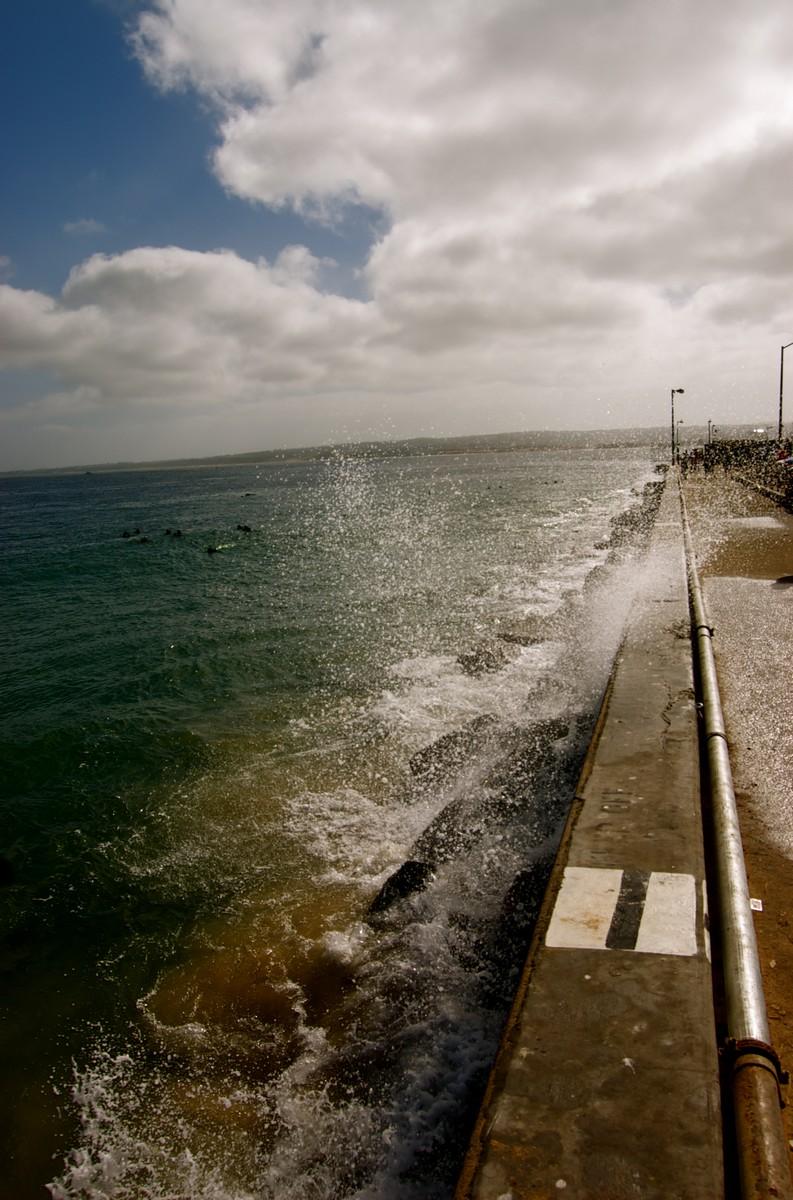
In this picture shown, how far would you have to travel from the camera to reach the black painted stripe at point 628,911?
13.3 ft

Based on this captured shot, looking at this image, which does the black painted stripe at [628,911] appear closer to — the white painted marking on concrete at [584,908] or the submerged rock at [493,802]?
the white painted marking on concrete at [584,908]

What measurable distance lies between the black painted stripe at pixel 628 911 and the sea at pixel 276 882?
147 centimetres

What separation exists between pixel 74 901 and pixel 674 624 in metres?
10.1

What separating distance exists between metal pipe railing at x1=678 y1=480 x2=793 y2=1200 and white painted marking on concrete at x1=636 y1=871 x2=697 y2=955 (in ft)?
0.69

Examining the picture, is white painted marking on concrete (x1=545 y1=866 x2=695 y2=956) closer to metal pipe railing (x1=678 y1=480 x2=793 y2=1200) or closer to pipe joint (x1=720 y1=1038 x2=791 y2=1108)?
metal pipe railing (x1=678 y1=480 x2=793 y2=1200)

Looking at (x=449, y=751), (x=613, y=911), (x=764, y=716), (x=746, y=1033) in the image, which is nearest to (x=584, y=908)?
(x=613, y=911)

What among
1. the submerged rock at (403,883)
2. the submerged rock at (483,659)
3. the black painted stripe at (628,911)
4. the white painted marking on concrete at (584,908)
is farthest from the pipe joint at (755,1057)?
the submerged rock at (483,659)

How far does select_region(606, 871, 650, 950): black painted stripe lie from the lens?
4051mm

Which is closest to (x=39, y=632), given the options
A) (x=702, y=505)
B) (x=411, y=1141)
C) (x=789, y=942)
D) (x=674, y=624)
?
(x=674, y=624)

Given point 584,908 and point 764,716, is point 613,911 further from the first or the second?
point 764,716

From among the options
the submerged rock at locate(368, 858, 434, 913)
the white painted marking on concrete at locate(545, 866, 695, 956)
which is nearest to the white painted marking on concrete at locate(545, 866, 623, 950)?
the white painted marking on concrete at locate(545, 866, 695, 956)

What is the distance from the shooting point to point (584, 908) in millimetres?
4395

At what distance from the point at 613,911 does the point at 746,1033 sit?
1.05 m

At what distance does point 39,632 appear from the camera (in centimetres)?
2062
